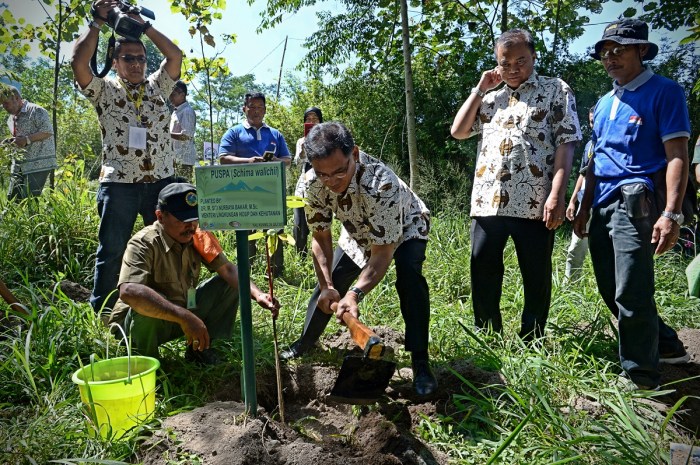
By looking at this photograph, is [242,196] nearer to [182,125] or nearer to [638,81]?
[638,81]

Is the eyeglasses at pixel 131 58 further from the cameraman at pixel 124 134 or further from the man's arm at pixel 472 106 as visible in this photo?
the man's arm at pixel 472 106

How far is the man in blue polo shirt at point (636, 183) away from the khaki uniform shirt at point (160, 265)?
216cm

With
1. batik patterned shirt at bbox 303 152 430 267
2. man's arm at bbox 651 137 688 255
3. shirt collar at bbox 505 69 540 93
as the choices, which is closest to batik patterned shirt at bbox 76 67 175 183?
batik patterned shirt at bbox 303 152 430 267

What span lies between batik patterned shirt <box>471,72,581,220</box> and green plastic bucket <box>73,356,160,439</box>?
6.59 feet

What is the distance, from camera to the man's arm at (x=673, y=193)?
2490 mm

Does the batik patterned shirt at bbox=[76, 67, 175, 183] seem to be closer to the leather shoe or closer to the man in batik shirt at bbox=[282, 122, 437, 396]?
the man in batik shirt at bbox=[282, 122, 437, 396]

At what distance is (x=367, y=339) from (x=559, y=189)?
143 cm

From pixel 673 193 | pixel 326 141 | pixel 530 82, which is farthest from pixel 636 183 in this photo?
pixel 326 141

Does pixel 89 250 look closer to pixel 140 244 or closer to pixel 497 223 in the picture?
pixel 140 244

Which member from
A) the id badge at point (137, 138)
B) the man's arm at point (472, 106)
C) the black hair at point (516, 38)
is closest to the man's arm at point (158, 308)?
the id badge at point (137, 138)

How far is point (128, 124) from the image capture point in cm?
352

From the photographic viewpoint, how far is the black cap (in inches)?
106

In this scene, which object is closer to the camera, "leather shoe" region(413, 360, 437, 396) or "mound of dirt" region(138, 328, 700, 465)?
"mound of dirt" region(138, 328, 700, 465)

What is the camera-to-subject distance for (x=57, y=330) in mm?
2836
